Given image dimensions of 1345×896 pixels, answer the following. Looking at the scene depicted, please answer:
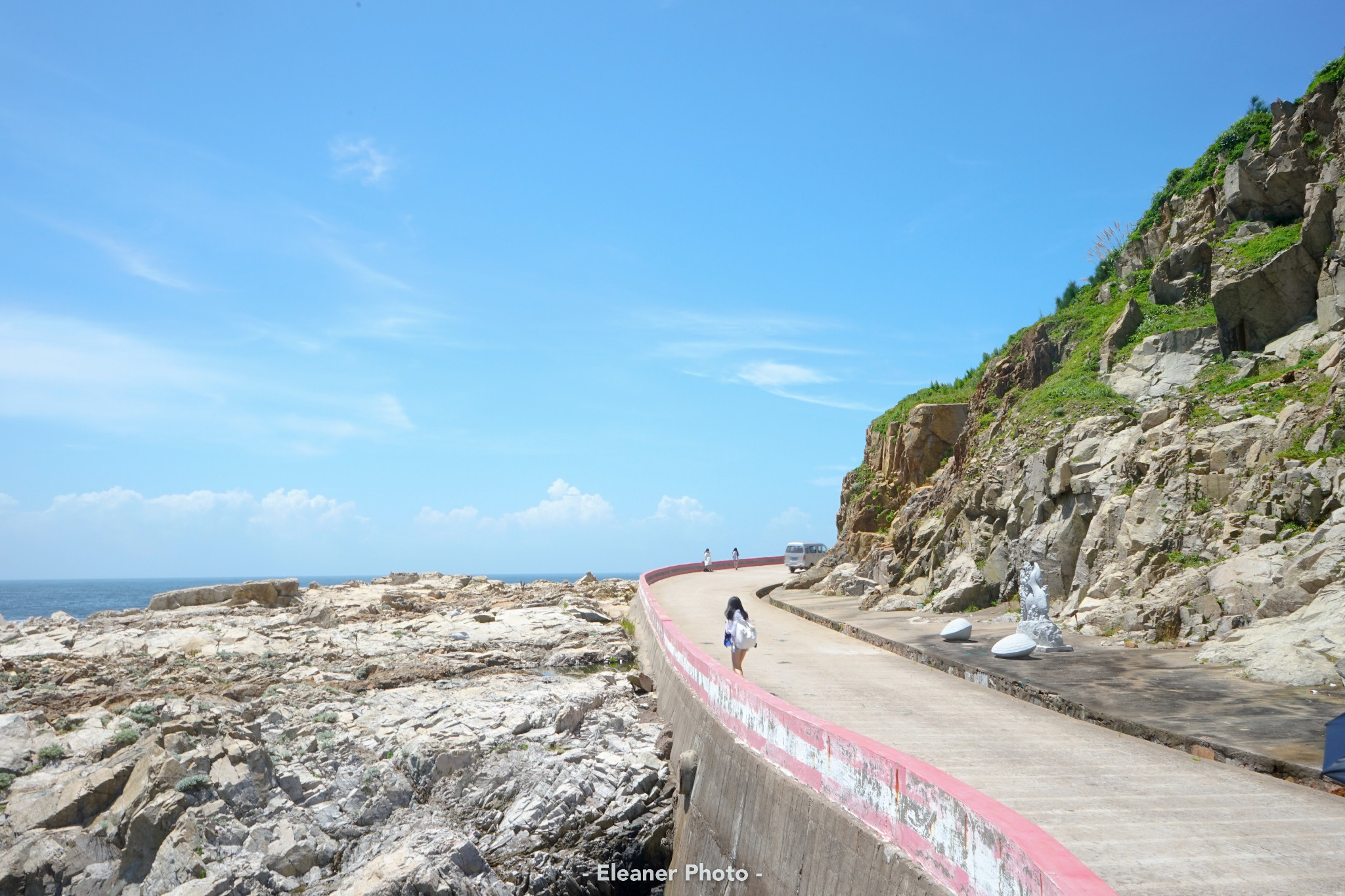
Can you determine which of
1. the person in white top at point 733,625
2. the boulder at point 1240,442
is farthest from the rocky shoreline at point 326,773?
the boulder at point 1240,442

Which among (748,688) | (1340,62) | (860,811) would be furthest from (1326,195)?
(860,811)

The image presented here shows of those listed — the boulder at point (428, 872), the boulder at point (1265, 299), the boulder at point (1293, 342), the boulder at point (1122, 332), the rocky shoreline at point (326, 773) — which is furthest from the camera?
the boulder at point (1122, 332)

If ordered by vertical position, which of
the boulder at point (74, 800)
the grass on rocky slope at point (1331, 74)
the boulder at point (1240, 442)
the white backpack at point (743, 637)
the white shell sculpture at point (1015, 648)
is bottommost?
the boulder at point (74, 800)

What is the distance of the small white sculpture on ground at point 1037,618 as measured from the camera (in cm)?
1409

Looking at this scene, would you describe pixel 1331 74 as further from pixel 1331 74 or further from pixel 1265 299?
pixel 1265 299

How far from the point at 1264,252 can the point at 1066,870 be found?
65.3ft

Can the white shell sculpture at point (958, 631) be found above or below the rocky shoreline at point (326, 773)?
above

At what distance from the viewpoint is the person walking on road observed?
13.1 m

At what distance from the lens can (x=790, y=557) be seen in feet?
137

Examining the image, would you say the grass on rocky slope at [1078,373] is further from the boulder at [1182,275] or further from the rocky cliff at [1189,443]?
the boulder at [1182,275]

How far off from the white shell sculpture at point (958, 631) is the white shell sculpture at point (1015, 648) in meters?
2.03

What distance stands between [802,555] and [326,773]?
3049 centimetres

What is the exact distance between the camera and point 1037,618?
14484mm

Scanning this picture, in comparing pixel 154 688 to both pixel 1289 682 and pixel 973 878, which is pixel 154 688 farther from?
pixel 1289 682
